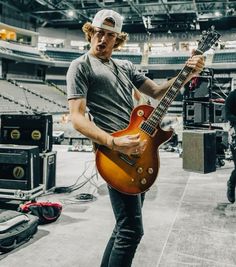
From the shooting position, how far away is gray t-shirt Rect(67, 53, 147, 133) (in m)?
1.51

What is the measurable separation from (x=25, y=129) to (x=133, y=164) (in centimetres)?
276

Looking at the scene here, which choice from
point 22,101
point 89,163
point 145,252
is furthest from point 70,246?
point 22,101

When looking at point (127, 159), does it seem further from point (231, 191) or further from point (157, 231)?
point (231, 191)

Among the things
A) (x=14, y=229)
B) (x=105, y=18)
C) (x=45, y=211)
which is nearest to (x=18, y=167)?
(x=45, y=211)

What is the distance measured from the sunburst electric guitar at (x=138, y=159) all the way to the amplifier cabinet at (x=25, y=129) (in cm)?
259

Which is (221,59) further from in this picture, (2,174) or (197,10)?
(2,174)

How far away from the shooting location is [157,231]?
2.93 m

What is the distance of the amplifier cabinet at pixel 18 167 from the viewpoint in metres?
3.52

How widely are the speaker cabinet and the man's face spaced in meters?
4.39

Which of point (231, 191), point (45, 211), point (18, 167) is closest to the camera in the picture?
point (45, 211)

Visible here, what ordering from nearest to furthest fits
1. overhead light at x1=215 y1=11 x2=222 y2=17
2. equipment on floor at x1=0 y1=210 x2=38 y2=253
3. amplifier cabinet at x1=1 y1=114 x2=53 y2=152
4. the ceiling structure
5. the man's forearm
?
1. the man's forearm
2. equipment on floor at x1=0 y1=210 x2=38 y2=253
3. amplifier cabinet at x1=1 y1=114 x2=53 y2=152
4. the ceiling structure
5. overhead light at x1=215 y1=11 x2=222 y2=17

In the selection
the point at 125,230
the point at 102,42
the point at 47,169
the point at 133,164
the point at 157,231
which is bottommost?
the point at 157,231

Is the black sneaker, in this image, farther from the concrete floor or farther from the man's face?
the man's face

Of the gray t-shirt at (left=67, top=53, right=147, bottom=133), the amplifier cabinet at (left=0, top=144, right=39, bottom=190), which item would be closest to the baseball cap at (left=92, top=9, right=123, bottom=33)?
the gray t-shirt at (left=67, top=53, right=147, bottom=133)
